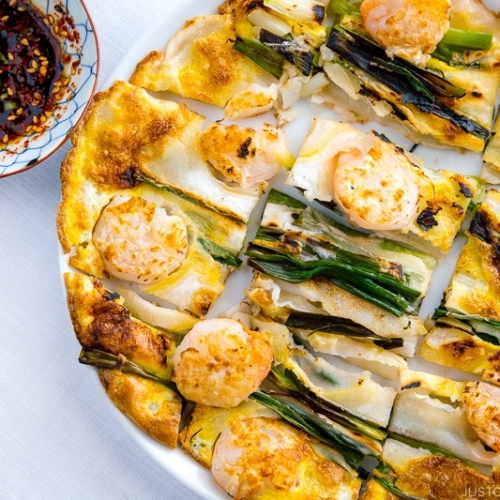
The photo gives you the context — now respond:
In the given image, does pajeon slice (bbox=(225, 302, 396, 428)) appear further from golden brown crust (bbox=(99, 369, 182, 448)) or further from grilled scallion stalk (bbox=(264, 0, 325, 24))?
grilled scallion stalk (bbox=(264, 0, 325, 24))

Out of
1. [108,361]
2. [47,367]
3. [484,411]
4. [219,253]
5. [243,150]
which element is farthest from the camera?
[47,367]

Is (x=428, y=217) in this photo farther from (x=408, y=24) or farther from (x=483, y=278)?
(x=408, y=24)

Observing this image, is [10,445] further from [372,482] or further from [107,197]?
[372,482]

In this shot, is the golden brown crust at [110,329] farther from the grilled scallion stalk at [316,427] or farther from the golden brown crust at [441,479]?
the golden brown crust at [441,479]

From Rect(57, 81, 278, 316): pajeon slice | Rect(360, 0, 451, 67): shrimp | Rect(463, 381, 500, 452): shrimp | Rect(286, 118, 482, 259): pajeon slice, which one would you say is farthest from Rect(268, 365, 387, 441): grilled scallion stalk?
Rect(360, 0, 451, 67): shrimp

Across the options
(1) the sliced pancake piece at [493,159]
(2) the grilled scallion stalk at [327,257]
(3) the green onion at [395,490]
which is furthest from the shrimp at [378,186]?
(3) the green onion at [395,490]

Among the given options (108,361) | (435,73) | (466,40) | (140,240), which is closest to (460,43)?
(466,40)
